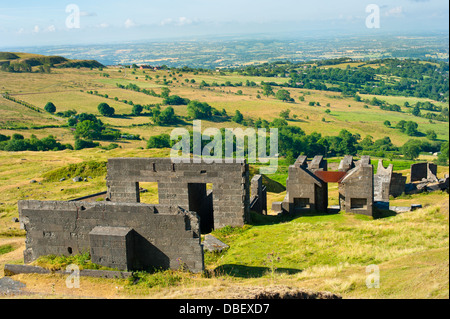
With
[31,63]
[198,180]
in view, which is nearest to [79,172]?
[198,180]

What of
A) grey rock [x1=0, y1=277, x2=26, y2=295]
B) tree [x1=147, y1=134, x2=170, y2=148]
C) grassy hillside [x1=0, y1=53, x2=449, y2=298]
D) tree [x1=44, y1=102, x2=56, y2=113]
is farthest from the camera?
tree [x1=44, y1=102, x2=56, y2=113]

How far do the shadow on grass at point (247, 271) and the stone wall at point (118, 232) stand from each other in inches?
38.9

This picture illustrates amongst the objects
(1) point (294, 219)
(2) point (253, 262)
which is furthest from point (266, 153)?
(2) point (253, 262)

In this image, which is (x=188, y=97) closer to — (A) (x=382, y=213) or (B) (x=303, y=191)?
(B) (x=303, y=191)

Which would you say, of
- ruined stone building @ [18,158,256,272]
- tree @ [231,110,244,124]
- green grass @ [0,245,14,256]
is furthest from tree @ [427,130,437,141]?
green grass @ [0,245,14,256]

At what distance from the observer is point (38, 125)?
86.5m

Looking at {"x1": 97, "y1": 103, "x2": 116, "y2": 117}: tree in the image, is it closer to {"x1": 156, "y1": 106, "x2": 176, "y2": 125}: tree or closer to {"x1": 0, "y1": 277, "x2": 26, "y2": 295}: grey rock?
{"x1": 156, "y1": 106, "x2": 176, "y2": 125}: tree

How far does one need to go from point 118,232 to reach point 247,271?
4553mm

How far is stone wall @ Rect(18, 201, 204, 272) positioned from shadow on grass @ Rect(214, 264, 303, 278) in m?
0.99

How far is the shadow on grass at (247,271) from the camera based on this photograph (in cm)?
1500

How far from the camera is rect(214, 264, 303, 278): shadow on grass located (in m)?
15.0
